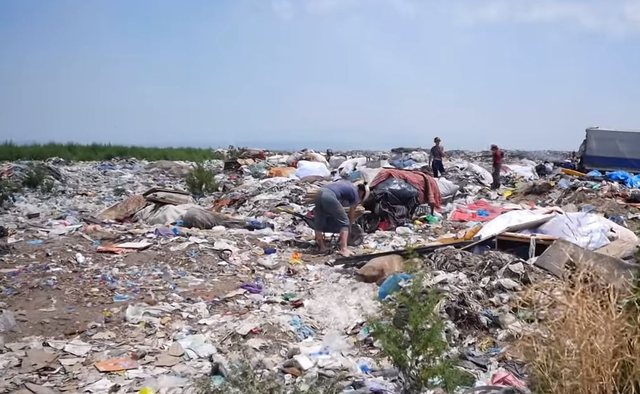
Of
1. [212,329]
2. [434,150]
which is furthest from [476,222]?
[212,329]

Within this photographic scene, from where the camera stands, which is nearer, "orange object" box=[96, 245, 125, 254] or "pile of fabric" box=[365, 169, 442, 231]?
"orange object" box=[96, 245, 125, 254]

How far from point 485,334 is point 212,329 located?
2101 mm

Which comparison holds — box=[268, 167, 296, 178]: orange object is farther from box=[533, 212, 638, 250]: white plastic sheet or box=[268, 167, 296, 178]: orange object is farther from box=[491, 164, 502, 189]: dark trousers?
box=[533, 212, 638, 250]: white plastic sheet

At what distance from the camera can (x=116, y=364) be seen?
12.5 ft

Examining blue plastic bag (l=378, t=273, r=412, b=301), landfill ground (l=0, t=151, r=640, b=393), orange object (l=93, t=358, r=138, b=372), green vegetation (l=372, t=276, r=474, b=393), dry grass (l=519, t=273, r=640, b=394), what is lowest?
orange object (l=93, t=358, r=138, b=372)

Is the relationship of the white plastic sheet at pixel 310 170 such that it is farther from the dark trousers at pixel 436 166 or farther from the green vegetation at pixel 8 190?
the green vegetation at pixel 8 190

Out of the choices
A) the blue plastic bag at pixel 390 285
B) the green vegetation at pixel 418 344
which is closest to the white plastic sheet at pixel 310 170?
the blue plastic bag at pixel 390 285

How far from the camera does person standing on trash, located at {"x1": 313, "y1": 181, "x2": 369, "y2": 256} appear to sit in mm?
6637

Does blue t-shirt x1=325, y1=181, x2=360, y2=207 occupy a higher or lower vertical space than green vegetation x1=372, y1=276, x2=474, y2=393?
higher

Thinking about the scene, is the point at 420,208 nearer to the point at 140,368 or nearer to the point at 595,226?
the point at 595,226

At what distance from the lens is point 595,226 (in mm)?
6297

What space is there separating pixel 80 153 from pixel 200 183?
1456 cm

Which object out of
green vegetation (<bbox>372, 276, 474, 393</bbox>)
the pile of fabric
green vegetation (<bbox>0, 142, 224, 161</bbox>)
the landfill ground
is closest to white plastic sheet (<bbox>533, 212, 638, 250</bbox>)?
the landfill ground

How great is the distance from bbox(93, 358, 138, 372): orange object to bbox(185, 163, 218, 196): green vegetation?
8.29m
